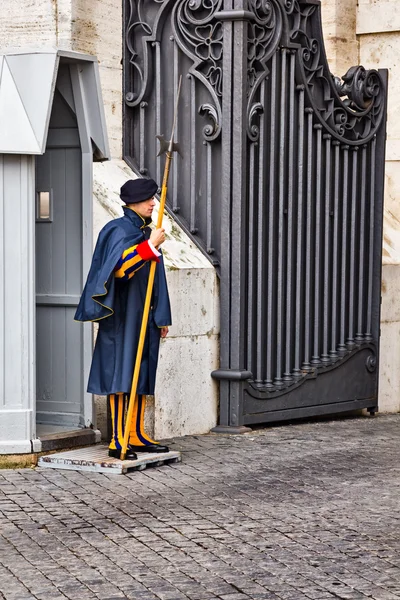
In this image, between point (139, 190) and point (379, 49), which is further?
point (379, 49)

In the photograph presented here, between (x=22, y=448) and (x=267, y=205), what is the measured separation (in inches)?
107

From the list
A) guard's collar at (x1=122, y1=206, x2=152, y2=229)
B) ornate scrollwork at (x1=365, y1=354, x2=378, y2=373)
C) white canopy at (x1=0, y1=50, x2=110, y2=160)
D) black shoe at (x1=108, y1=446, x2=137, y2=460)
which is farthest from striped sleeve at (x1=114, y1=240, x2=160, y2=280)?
ornate scrollwork at (x1=365, y1=354, x2=378, y2=373)

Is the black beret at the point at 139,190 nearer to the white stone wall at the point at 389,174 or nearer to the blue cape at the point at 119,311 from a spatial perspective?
the blue cape at the point at 119,311

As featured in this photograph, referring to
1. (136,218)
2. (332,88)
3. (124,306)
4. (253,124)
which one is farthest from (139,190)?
(332,88)

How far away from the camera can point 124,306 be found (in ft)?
26.0

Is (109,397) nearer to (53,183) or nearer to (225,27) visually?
(53,183)

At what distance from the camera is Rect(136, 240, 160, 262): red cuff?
7.68 m

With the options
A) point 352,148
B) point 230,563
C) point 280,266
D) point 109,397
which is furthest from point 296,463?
point 352,148

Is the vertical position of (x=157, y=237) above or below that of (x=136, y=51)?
below

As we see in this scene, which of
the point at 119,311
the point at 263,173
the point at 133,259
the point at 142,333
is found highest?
the point at 263,173

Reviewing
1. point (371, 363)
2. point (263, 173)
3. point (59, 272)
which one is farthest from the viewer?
point (371, 363)

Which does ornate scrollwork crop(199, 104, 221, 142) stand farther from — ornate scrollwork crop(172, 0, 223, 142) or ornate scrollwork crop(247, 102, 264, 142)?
ornate scrollwork crop(247, 102, 264, 142)

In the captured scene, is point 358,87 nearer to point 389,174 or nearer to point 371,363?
point 389,174

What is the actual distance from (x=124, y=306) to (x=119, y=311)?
43 mm
